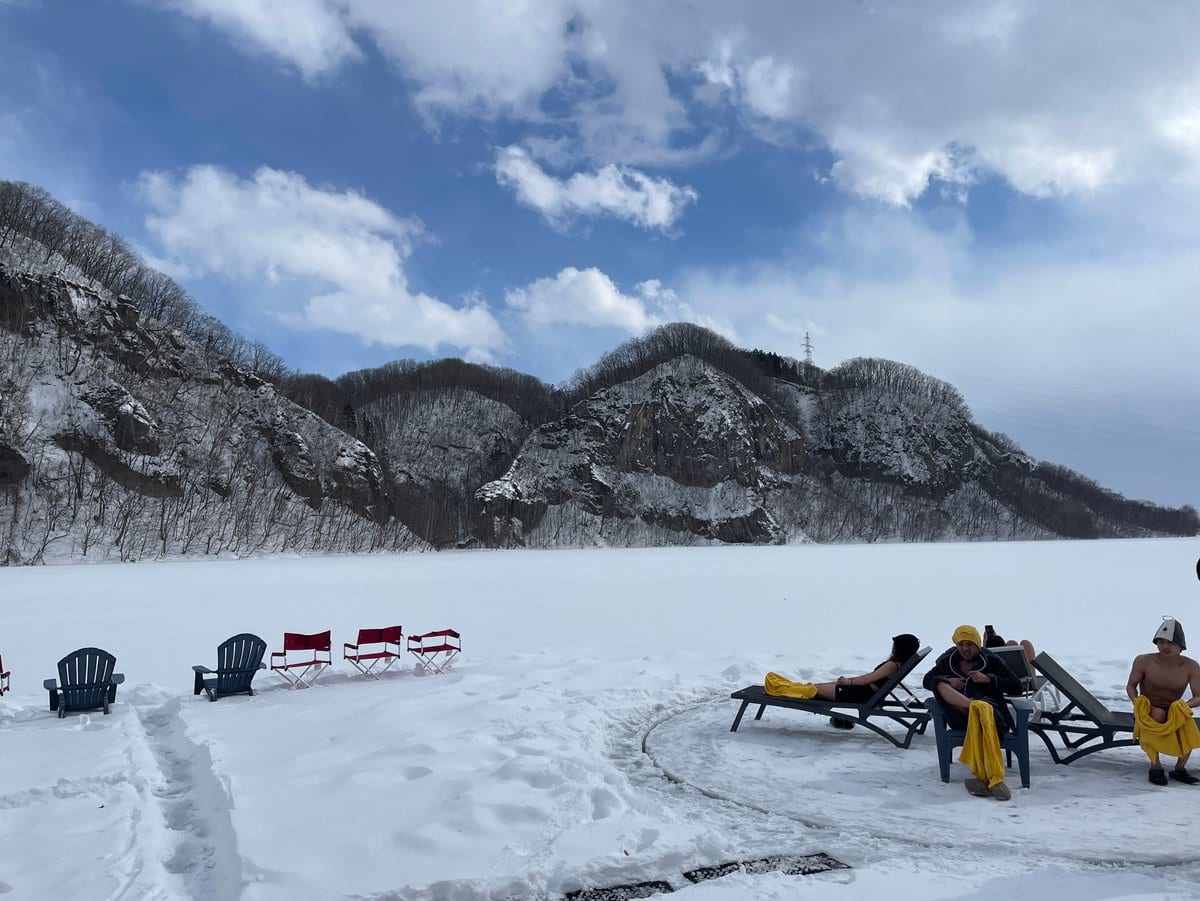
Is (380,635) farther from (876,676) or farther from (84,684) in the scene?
(876,676)

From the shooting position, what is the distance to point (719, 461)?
350 feet

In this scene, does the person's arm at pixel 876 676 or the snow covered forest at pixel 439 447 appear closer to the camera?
the person's arm at pixel 876 676

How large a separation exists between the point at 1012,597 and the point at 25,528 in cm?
5206

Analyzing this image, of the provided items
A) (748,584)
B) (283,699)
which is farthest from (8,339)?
(283,699)

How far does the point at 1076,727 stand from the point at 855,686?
5.90ft

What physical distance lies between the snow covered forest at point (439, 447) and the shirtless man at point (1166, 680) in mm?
52395

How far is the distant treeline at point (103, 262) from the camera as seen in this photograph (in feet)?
225

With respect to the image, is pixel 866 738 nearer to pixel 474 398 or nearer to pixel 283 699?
pixel 283 699

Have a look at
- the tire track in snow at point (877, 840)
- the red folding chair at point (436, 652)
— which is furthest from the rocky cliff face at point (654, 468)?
the tire track in snow at point (877, 840)

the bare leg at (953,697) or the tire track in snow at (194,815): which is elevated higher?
the bare leg at (953,697)

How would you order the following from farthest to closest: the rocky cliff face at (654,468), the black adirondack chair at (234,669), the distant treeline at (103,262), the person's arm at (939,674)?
1. the rocky cliff face at (654,468)
2. the distant treeline at (103,262)
3. the black adirondack chair at (234,669)
4. the person's arm at (939,674)

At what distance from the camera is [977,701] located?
19.0ft

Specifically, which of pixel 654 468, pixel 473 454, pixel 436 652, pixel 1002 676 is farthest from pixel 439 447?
pixel 1002 676

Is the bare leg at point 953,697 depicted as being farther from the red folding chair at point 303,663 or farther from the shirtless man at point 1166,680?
the red folding chair at point 303,663
